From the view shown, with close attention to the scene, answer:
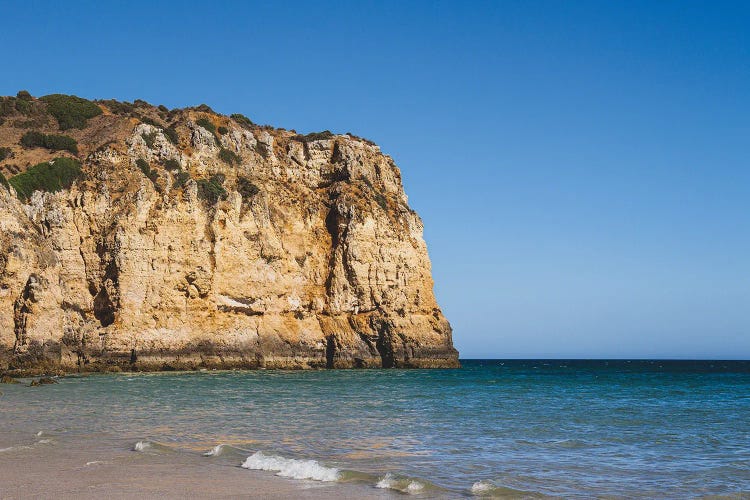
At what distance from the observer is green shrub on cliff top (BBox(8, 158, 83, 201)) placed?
41.3 m

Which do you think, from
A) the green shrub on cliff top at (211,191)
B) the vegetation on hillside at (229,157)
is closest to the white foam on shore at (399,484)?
the green shrub on cliff top at (211,191)

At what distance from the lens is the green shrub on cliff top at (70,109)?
52000mm

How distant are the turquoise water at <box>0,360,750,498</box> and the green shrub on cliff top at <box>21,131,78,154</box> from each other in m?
23.2

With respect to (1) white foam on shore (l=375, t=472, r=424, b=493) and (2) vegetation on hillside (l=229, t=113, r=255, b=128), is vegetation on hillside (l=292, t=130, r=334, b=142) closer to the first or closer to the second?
(2) vegetation on hillside (l=229, t=113, r=255, b=128)

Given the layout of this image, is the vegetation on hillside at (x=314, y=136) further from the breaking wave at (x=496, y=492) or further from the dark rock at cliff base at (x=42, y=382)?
the breaking wave at (x=496, y=492)

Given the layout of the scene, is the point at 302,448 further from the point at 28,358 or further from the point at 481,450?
the point at 28,358

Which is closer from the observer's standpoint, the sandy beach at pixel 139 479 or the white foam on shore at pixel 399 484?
the sandy beach at pixel 139 479

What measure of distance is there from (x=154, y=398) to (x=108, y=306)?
20087 mm

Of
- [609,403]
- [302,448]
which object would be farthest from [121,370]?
[302,448]

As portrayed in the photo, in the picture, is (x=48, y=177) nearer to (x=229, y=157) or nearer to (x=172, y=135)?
(x=172, y=135)

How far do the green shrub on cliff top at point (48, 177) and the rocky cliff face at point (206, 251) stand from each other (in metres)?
0.27

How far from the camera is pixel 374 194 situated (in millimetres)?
55094

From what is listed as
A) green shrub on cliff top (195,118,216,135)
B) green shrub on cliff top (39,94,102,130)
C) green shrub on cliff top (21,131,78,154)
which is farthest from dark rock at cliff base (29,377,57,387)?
green shrub on cliff top (39,94,102,130)

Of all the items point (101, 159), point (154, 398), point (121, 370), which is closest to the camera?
point (154, 398)
